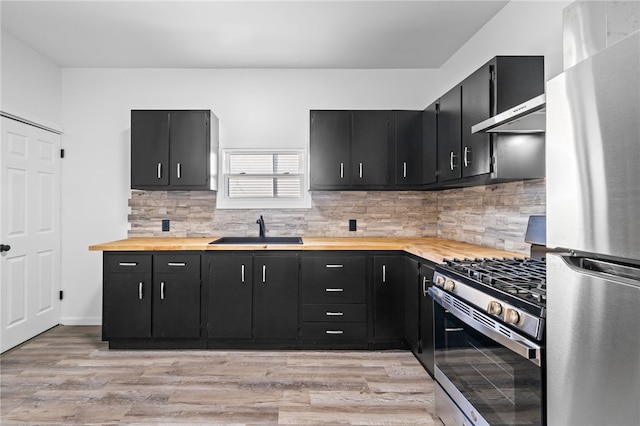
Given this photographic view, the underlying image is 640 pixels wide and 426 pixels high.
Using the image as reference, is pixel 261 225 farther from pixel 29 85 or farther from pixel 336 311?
pixel 29 85

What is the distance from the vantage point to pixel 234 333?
11.9 ft

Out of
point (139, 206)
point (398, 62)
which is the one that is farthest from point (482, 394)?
point (139, 206)

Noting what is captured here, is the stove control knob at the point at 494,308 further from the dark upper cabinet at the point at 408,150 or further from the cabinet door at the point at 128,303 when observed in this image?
the cabinet door at the point at 128,303

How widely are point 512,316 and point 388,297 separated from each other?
216cm

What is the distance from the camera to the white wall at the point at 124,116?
14.4 ft

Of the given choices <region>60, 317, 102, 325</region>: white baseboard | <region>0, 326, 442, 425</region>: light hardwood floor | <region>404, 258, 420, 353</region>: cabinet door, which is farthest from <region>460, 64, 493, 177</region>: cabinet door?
<region>60, 317, 102, 325</region>: white baseboard

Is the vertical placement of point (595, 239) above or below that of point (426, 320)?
above

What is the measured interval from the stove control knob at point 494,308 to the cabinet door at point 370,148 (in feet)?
7.86

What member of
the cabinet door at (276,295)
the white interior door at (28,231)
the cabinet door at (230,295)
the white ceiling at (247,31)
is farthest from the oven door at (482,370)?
the white interior door at (28,231)

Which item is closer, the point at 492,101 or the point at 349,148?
the point at 492,101

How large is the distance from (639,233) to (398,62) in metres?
3.69

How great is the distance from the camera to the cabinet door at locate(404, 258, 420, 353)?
3.29m

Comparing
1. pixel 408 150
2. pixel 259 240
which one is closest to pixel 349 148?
pixel 408 150

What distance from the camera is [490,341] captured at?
175cm
